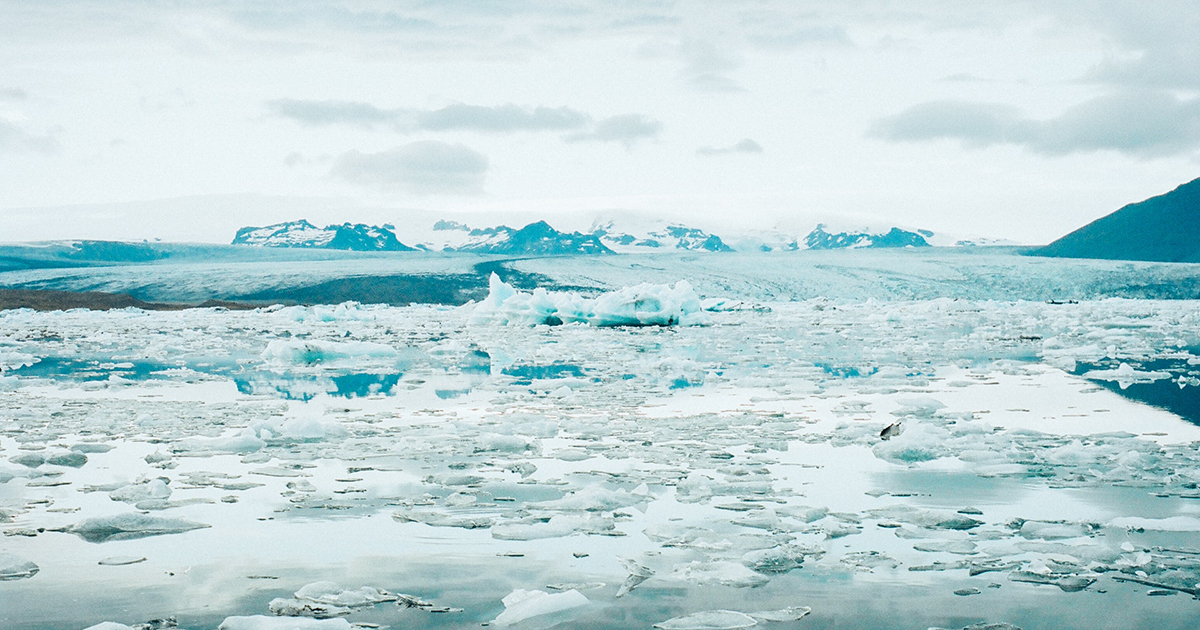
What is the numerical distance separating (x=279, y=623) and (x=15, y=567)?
93cm

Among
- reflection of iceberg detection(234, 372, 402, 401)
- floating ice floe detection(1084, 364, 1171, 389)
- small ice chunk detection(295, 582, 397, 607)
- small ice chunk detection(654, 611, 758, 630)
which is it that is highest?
small ice chunk detection(654, 611, 758, 630)

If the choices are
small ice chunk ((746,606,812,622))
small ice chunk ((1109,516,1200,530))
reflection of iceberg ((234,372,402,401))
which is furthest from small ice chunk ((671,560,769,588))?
reflection of iceberg ((234,372,402,401))

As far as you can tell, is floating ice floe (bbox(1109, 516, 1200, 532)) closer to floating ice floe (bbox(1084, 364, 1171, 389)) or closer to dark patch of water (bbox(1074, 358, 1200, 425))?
dark patch of water (bbox(1074, 358, 1200, 425))

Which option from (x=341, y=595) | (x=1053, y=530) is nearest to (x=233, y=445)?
(x=341, y=595)

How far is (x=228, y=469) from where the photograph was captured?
4.01m

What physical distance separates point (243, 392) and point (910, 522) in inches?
210

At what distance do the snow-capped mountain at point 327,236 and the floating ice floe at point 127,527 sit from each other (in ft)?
541

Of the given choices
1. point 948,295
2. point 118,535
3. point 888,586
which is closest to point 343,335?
point 118,535

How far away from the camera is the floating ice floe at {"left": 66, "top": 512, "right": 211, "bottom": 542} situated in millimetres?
2922

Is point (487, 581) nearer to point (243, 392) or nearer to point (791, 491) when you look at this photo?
point (791, 491)

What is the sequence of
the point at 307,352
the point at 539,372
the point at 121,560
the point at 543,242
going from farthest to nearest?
the point at 543,242 < the point at 307,352 < the point at 539,372 < the point at 121,560

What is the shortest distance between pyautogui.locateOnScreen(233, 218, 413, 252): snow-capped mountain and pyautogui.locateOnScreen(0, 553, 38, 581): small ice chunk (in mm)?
165393

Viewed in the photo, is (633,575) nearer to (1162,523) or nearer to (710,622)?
(710,622)

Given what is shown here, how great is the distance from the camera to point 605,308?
17.0 metres
